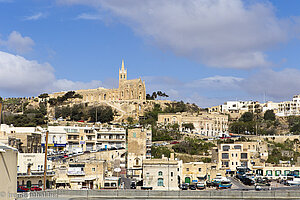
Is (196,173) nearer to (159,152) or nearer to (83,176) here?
(83,176)

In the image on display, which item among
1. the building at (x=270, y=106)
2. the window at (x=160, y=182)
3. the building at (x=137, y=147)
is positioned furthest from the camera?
the building at (x=270, y=106)

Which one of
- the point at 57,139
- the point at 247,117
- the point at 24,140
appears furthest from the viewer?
the point at 247,117

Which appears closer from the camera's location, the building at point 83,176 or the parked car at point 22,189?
the parked car at point 22,189

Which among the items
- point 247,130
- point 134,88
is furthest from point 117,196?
point 134,88

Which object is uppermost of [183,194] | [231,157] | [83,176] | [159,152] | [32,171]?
[159,152]

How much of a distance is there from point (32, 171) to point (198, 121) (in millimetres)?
71028

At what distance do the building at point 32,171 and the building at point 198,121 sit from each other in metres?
61.0

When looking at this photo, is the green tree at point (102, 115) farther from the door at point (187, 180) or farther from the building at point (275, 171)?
the door at point (187, 180)

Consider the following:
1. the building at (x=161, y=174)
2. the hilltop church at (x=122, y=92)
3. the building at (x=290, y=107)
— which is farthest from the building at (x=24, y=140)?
the building at (x=290, y=107)

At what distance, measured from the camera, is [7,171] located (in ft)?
81.4

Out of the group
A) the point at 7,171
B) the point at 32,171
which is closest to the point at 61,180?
the point at 32,171

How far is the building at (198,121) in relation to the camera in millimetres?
117812

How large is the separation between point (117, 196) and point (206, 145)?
4831 centimetres

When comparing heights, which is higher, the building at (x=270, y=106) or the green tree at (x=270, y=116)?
the building at (x=270, y=106)
